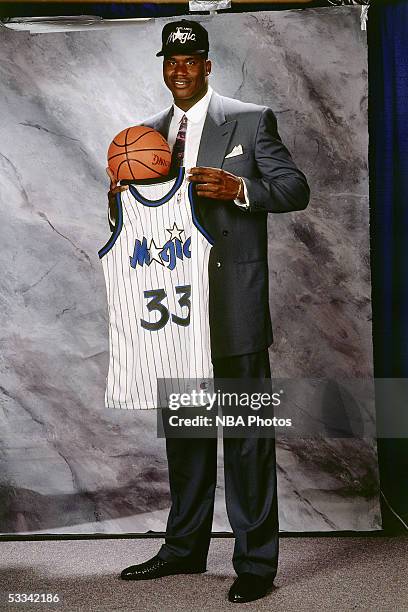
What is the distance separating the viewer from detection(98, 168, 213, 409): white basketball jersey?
7.49ft

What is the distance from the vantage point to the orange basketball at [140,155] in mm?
2256

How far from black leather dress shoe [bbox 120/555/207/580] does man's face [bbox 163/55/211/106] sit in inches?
53.8

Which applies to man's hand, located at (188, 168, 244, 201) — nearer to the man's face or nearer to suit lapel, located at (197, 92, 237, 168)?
suit lapel, located at (197, 92, 237, 168)

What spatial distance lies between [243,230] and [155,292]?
31 cm

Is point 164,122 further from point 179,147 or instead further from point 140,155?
point 140,155

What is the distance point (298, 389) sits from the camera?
2723 millimetres

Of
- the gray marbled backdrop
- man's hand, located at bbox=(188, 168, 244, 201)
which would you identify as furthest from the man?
the gray marbled backdrop

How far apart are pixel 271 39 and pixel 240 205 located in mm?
736

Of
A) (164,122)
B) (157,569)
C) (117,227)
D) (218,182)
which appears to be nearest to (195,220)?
(218,182)

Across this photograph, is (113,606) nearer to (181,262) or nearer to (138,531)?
(138,531)

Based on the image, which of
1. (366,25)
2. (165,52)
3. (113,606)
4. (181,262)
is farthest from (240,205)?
(113,606)

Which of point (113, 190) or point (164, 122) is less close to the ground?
point (164, 122)

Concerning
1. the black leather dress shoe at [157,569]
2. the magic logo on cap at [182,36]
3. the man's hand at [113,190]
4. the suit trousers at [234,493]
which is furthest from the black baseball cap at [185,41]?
the black leather dress shoe at [157,569]

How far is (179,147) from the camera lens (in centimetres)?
238
